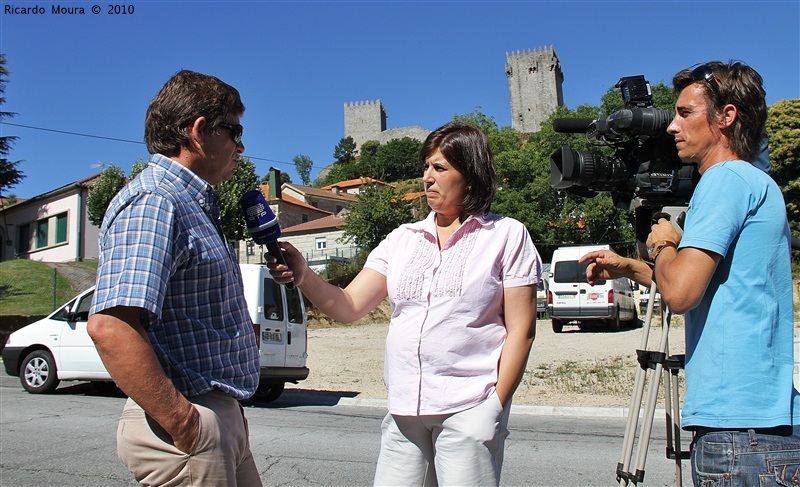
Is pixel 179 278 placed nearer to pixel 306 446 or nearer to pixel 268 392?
pixel 306 446

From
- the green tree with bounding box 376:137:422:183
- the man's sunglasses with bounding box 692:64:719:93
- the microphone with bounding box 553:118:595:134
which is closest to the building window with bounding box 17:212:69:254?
the microphone with bounding box 553:118:595:134

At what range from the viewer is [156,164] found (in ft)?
7.59

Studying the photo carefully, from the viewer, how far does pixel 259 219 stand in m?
2.52

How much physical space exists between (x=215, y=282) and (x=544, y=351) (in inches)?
542

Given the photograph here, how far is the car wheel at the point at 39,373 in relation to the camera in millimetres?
10398

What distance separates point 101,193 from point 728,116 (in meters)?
40.4

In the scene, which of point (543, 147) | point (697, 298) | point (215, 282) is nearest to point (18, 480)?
point (215, 282)

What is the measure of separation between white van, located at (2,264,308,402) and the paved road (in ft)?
1.96

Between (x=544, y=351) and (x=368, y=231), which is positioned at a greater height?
(x=368, y=231)

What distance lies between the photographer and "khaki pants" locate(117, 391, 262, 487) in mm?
2143

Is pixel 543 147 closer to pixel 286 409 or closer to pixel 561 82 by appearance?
pixel 286 409

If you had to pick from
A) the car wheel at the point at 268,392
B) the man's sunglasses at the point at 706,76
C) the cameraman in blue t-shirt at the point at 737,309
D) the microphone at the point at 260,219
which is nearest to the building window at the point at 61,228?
the car wheel at the point at 268,392

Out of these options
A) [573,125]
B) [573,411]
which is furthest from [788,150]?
[573,125]

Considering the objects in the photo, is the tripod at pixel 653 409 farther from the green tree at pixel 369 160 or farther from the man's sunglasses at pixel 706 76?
the green tree at pixel 369 160
